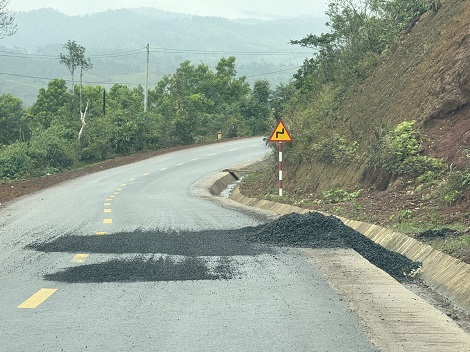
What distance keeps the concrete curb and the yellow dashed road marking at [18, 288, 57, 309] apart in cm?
473

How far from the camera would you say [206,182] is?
3706 cm

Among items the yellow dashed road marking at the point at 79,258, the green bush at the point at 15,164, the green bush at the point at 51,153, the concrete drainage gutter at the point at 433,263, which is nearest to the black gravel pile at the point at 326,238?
the concrete drainage gutter at the point at 433,263

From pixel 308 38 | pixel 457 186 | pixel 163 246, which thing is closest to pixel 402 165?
pixel 457 186

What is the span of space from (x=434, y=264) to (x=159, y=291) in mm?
3961

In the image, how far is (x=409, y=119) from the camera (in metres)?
21.3

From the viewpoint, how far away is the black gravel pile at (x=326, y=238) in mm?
11297

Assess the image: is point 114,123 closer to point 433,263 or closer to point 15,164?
point 15,164

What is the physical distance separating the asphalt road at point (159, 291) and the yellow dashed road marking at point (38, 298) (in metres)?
0.02

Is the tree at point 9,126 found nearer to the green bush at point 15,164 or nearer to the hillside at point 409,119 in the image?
the green bush at point 15,164

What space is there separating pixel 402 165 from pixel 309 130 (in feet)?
33.9

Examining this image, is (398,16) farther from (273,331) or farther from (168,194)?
(273,331)

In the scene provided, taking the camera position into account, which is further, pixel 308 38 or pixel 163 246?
pixel 308 38

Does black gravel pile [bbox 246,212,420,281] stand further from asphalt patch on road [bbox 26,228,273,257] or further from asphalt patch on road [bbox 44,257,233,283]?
asphalt patch on road [bbox 44,257,233,283]

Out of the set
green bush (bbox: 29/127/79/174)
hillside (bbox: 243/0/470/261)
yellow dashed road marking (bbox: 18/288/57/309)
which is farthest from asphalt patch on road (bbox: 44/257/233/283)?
green bush (bbox: 29/127/79/174)
